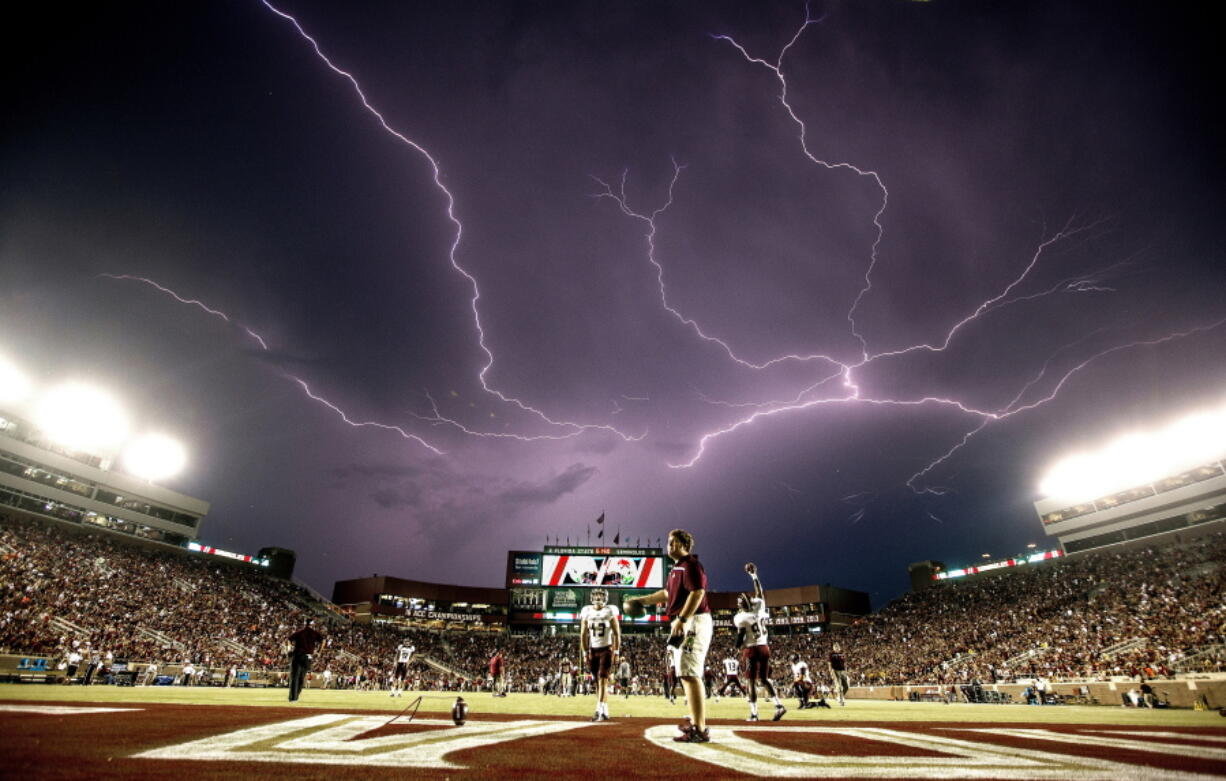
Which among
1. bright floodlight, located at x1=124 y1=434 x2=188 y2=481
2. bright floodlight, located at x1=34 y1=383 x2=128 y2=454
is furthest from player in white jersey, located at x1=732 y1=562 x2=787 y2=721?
bright floodlight, located at x1=124 y1=434 x2=188 y2=481

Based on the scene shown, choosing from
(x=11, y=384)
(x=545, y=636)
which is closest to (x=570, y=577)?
(x=545, y=636)

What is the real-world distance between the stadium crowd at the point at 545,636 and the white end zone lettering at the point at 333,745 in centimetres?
2993

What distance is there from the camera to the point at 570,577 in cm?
5350

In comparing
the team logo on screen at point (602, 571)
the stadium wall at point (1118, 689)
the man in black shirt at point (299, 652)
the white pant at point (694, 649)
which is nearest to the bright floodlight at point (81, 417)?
the team logo on screen at point (602, 571)

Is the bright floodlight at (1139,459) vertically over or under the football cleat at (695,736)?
over

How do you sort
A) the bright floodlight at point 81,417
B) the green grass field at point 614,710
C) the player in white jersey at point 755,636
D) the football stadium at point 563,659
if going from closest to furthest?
1. the football stadium at point 563,659
2. the green grass field at point 614,710
3. the player in white jersey at point 755,636
4. the bright floodlight at point 81,417

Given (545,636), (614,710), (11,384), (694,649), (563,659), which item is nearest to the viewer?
(694,649)

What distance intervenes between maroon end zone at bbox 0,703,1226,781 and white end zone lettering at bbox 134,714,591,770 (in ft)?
0.04

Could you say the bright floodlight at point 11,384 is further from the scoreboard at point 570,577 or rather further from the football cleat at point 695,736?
the football cleat at point 695,736

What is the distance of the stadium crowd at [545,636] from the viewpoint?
30531mm

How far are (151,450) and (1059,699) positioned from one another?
76.1 m

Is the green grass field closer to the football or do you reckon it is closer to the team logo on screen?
the football

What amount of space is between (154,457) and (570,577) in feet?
147

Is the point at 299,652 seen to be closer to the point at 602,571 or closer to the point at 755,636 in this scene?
the point at 755,636
